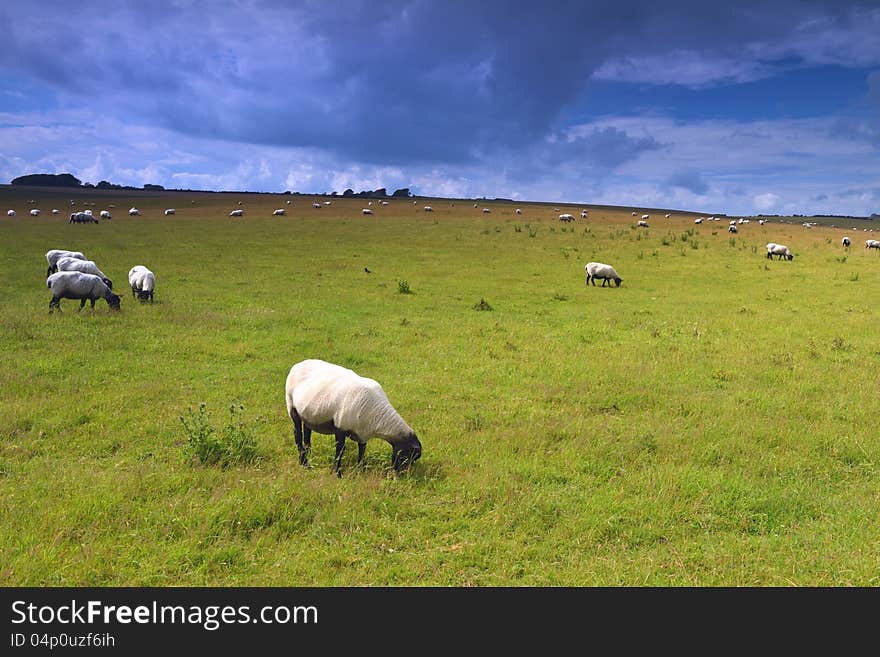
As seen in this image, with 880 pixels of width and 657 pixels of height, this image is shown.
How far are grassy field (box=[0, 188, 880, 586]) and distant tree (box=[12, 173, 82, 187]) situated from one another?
546ft

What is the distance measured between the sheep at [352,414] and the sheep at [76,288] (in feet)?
47.3

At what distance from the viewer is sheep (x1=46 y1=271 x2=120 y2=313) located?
690 inches

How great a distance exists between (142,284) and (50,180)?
173 m

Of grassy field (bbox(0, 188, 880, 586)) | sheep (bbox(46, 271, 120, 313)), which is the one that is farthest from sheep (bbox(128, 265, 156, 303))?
sheep (bbox(46, 271, 120, 313))

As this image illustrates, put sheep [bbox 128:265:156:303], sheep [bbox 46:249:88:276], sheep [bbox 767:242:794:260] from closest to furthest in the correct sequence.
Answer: sheep [bbox 128:265:156:303]
sheep [bbox 46:249:88:276]
sheep [bbox 767:242:794:260]

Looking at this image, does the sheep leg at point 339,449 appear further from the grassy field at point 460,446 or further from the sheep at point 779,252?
the sheep at point 779,252

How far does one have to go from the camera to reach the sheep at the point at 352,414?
7320 millimetres

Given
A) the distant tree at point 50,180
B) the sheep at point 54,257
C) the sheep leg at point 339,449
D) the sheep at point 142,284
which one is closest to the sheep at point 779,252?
the sheep at point 142,284

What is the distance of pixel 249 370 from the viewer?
41.9 ft

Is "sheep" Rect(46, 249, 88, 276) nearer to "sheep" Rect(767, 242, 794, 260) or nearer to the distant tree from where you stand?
"sheep" Rect(767, 242, 794, 260)

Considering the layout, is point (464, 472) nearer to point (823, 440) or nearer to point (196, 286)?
point (823, 440)

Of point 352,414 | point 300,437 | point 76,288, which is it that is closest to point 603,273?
point 300,437
